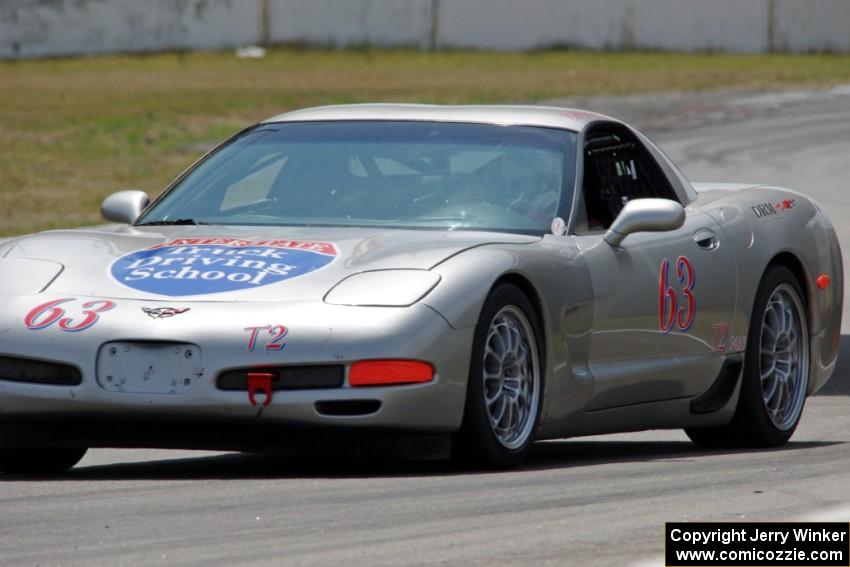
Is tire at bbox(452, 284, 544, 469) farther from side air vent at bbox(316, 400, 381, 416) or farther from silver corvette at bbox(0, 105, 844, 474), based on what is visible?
side air vent at bbox(316, 400, 381, 416)

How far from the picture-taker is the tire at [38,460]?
271 inches

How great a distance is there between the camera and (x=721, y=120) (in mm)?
30797

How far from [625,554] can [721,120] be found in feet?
86.6

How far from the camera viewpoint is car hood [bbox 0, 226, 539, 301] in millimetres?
6406

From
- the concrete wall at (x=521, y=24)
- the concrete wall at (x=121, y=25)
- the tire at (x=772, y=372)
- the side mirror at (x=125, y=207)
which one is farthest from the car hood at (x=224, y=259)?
the concrete wall at (x=521, y=24)

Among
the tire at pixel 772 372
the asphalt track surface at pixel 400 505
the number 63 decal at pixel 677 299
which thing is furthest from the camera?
the tire at pixel 772 372

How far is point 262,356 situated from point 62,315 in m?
0.67

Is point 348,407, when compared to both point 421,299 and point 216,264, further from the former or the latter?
point 216,264

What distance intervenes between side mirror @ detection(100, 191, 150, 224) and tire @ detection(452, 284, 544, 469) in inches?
69.5

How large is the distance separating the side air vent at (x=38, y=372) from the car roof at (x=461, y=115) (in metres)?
2.05

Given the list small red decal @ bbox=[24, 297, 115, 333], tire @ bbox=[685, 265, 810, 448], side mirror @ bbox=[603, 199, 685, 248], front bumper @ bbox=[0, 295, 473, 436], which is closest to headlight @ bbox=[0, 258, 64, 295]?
small red decal @ bbox=[24, 297, 115, 333]

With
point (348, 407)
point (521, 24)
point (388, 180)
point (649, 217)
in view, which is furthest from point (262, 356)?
point (521, 24)

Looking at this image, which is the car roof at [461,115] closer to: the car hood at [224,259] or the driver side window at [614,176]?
the driver side window at [614,176]

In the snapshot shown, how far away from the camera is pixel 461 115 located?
25.9 feet
